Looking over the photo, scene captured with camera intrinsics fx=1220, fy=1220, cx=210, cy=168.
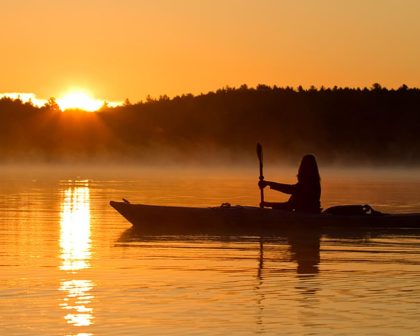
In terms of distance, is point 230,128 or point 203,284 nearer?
point 203,284

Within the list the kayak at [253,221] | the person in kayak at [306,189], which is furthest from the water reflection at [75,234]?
the person in kayak at [306,189]

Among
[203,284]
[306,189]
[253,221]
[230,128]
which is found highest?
[230,128]

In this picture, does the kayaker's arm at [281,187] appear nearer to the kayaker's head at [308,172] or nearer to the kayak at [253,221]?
the kayaker's head at [308,172]

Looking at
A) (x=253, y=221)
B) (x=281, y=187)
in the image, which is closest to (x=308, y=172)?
(x=281, y=187)

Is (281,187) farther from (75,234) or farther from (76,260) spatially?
(76,260)

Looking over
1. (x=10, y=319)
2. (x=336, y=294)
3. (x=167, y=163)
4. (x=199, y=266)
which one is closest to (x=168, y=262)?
(x=199, y=266)

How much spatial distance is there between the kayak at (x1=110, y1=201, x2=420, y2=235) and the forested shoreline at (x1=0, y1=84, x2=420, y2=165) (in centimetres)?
9084

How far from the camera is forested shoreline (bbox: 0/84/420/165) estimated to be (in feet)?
388

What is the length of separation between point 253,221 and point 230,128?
10727cm

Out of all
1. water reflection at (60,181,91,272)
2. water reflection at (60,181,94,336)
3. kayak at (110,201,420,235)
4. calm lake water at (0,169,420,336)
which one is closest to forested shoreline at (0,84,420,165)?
water reflection at (60,181,91,272)

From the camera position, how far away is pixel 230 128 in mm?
128875

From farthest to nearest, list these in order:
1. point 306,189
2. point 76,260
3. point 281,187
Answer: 1. point 306,189
2. point 281,187
3. point 76,260

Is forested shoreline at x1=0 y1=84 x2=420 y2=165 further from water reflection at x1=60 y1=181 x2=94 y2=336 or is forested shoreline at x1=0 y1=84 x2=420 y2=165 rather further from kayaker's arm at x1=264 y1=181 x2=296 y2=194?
kayaker's arm at x1=264 y1=181 x2=296 y2=194

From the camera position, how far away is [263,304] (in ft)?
41.5
